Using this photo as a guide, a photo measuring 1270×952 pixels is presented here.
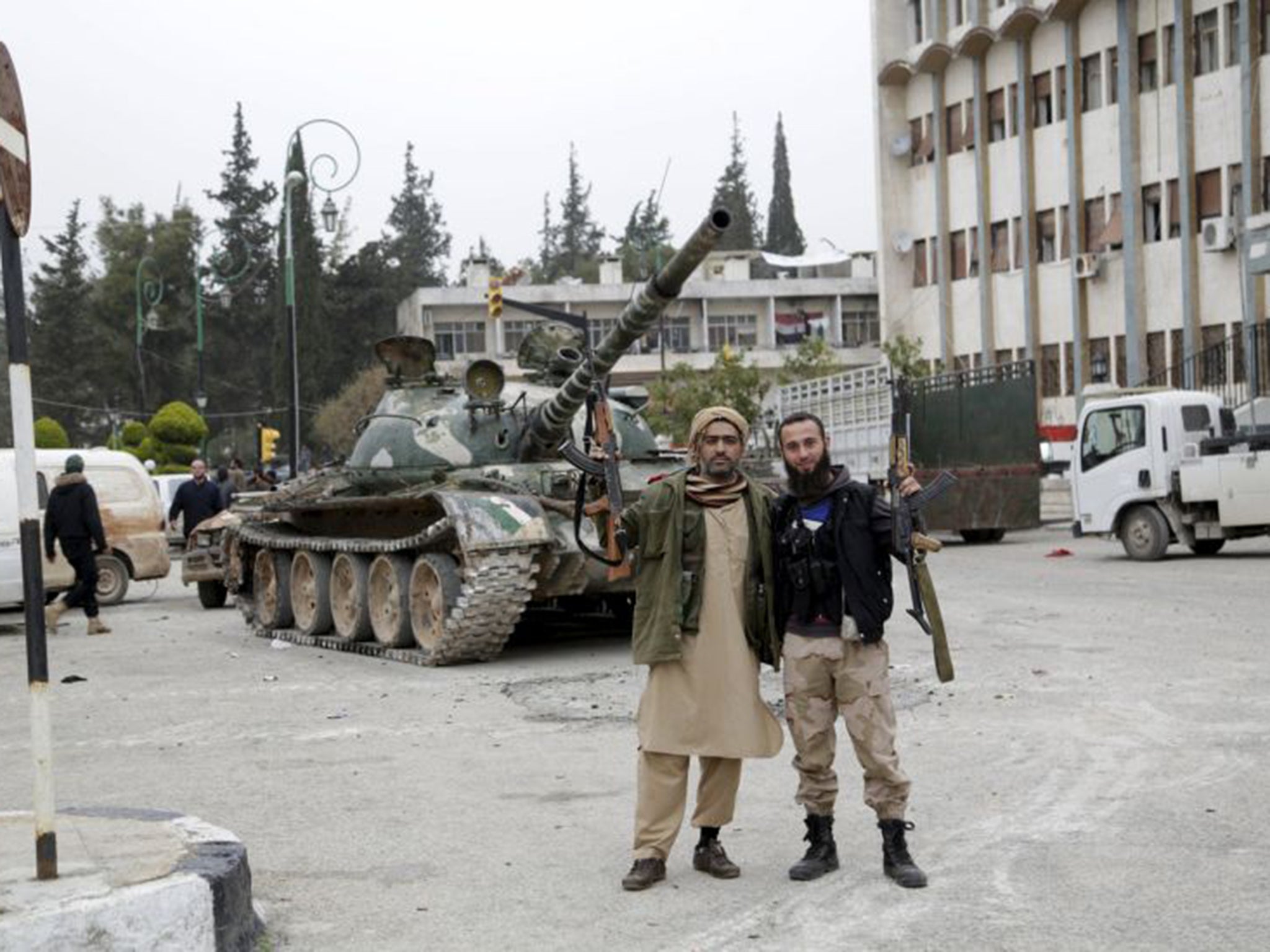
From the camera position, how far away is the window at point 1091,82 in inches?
1569

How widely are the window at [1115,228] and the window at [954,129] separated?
6.59 meters

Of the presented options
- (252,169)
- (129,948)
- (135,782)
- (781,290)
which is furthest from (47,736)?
(252,169)

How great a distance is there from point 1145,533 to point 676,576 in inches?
663

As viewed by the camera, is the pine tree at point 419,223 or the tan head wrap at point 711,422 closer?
the tan head wrap at point 711,422

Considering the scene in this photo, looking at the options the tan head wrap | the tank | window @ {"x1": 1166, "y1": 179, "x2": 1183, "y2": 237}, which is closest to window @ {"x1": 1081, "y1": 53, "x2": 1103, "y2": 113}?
window @ {"x1": 1166, "y1": 179, "x2": 1183, "y2": 237}

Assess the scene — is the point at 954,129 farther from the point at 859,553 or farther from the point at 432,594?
the point at 859,553

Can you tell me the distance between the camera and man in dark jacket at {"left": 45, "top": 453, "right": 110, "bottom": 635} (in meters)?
17.4

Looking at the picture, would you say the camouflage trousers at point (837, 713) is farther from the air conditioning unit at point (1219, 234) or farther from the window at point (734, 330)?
the window at point (734, 330)

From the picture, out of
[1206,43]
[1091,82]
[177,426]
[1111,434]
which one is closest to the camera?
[1111,434]

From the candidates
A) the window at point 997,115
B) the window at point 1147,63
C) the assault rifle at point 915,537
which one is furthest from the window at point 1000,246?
the assault rifle at point 915,537

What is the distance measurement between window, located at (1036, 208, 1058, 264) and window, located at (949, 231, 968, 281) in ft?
10.6

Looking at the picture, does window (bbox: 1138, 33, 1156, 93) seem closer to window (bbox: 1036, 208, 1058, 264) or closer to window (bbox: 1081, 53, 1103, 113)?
window (bbox: 1081, 53, 1103, 113)

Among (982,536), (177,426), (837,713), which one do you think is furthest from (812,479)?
(177,426)

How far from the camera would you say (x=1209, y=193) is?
3675 cm
